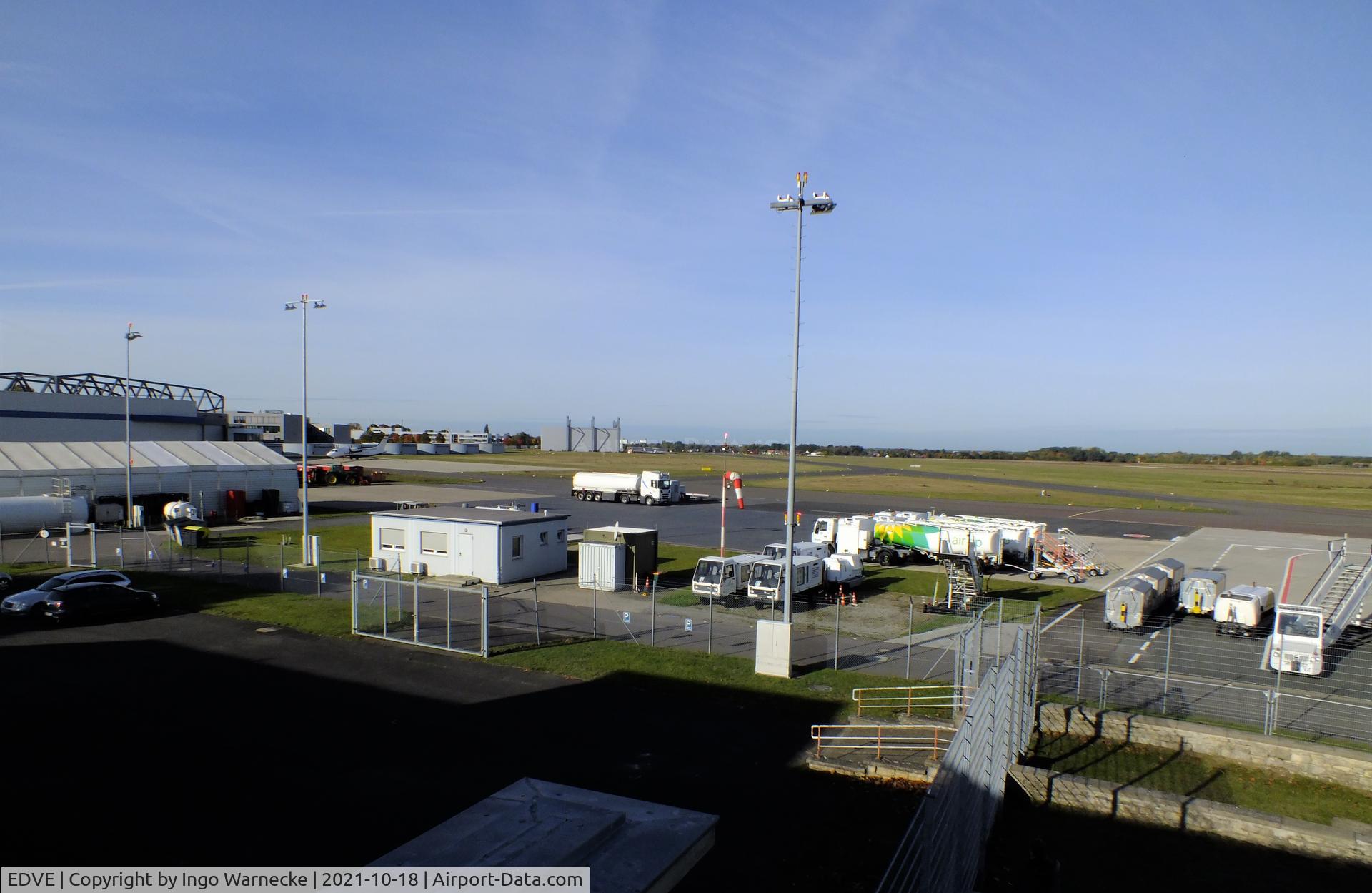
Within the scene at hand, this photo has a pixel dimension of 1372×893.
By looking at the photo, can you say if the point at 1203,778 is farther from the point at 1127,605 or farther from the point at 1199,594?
the point at 1199,594

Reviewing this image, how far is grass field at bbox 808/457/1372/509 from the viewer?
92125 millimetres

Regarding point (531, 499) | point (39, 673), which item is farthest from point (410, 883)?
point (531, 499)

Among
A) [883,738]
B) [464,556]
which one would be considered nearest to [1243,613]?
[883,738]

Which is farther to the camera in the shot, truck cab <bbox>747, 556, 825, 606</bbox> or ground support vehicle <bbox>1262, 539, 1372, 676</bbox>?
truck cab <bbox>747, 556, 825, 606</bbox>

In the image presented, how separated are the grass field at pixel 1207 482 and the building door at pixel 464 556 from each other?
215 feet

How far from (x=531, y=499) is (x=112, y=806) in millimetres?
57993

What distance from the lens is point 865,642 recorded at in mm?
25547

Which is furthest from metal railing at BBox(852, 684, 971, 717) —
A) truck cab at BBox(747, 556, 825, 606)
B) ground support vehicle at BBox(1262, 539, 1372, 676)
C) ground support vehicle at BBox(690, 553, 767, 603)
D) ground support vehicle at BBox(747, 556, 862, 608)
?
ground support vehicle at BBox(690, 553, 767, 603)

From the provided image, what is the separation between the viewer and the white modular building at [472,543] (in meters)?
33.7

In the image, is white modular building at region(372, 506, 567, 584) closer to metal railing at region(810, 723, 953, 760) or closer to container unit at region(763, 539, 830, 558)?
container unit at region(763, 539, 830, 558)

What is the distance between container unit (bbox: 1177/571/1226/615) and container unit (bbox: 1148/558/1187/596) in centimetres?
107

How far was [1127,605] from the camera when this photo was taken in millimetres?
27438

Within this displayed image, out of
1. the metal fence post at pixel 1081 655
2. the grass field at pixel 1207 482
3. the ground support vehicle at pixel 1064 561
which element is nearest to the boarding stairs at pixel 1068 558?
the ground support vehicle at pixel 1064 561

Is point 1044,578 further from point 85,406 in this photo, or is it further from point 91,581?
point 85,406
